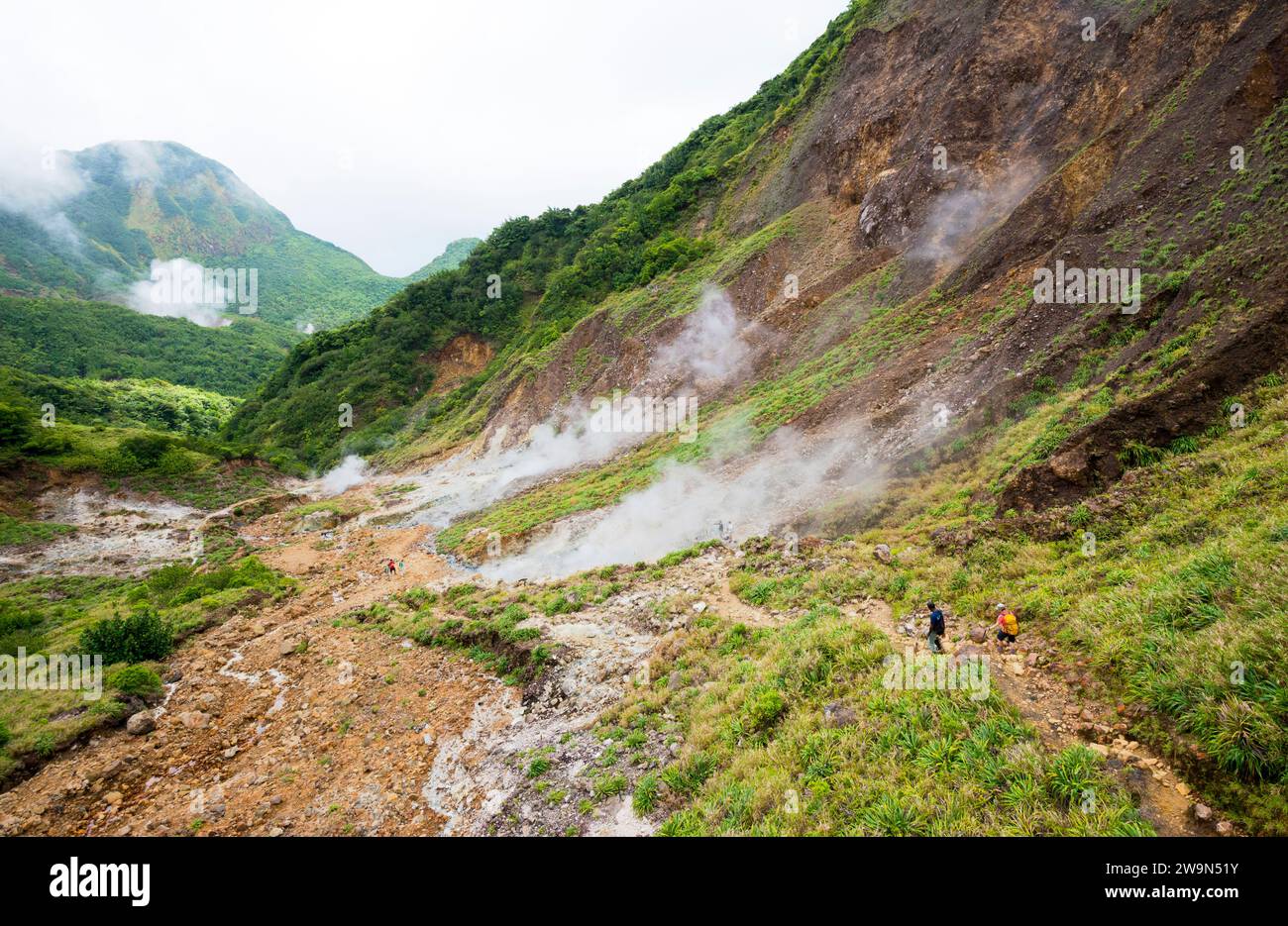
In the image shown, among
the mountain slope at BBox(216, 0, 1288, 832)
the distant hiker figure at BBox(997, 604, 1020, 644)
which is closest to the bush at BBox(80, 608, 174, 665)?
the mountain slope at BBox(216, 0, 1288, 832)

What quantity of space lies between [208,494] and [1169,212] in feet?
177

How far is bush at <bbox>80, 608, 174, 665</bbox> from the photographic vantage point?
49.8 ft

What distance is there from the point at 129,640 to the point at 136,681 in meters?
3.15

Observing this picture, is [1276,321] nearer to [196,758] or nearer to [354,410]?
[196,758]

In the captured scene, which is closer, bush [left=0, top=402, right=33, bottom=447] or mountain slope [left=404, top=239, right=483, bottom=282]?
bush [left=0, top=402, right=33, bottom=447]

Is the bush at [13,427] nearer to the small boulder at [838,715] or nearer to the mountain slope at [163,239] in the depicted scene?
the small boulder at [838,715]

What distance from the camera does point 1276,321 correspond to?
32.4 feet

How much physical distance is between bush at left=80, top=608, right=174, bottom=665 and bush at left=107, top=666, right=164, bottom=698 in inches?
61.1

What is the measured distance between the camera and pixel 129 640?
15.4 meters

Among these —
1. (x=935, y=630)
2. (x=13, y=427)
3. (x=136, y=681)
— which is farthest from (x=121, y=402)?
(x=935, y=630)

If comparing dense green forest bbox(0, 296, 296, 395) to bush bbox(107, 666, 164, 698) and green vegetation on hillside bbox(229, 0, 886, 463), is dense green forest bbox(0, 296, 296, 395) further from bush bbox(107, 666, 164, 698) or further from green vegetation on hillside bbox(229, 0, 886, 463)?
bush bbox(107, 666, 164, 698)

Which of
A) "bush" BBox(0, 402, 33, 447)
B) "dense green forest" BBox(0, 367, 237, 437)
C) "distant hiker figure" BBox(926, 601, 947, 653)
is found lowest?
"distant hiker figure" BBox(926, 601, 947, 653)

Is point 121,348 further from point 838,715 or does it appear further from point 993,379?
point 838,715
